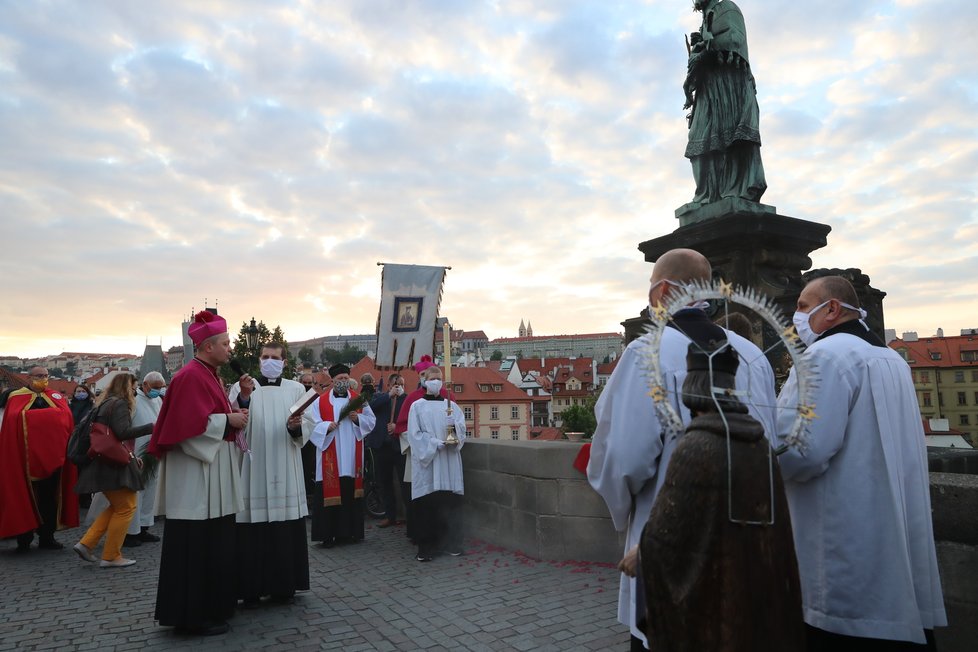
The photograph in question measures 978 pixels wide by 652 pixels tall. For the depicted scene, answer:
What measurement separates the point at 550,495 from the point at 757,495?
15.7ft

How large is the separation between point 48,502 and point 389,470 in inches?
161

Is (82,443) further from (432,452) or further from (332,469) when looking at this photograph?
(432,452)

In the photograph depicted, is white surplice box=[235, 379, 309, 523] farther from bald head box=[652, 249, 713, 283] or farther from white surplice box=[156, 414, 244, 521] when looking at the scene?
bald head box=[652, 249, 713, 283]

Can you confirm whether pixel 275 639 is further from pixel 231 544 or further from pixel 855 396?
pixel 855 396

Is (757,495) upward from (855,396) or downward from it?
downward

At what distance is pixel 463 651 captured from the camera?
13.8ft

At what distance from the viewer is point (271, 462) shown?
18.4ft

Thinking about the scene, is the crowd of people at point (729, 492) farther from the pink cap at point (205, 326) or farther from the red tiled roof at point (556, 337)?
the red tiled roof at point (556, 337)

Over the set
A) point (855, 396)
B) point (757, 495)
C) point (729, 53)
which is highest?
point (729, 53)

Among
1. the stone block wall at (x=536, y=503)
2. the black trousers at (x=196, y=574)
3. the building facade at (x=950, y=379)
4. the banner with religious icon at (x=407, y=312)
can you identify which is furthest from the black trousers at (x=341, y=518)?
the building facade at (x=950, y=379)

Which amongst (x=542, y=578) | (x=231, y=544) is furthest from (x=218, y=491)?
(x=542, y=578)

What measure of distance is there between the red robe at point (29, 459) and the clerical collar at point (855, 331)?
8.40m

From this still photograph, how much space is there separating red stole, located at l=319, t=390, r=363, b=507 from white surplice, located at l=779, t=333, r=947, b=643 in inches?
236

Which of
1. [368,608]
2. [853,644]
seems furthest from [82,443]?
[853,644]
